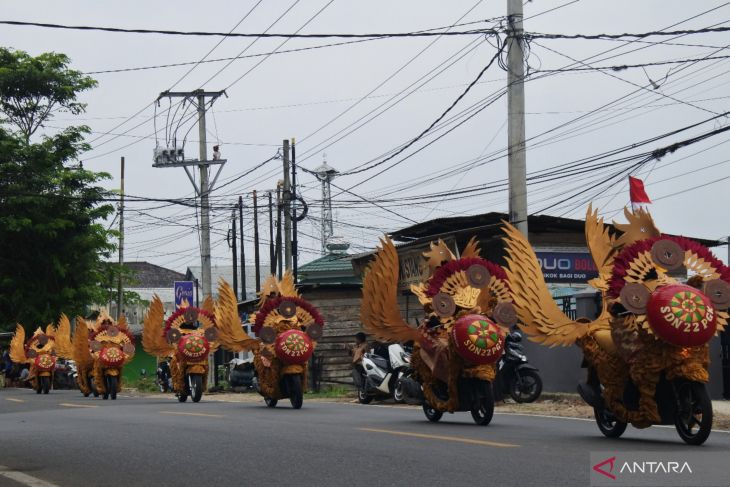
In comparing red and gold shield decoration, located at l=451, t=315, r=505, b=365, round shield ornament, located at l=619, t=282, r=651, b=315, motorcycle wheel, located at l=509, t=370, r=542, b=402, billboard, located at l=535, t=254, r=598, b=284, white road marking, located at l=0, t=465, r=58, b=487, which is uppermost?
billboard, located at l=535, t=254, r=598, b=284

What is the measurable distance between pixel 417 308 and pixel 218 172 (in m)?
8.94

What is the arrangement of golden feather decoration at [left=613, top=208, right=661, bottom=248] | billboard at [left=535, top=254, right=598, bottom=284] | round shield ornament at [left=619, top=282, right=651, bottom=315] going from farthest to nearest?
1. billboard at [left=535, top=254, right=598, bottom=284]
2. golden feather decoration at [left=613, top=208, right=661, bottom=248]
3. round shield ornament at [left=619, top=282, right=651, bottom=315]

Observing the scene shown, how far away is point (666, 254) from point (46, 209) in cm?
3905

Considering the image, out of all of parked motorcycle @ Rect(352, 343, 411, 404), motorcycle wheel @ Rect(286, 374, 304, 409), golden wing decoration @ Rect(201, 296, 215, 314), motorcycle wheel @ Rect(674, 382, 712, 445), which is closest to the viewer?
motorcycle wheel @ Rect(674, 382, 712, 445)

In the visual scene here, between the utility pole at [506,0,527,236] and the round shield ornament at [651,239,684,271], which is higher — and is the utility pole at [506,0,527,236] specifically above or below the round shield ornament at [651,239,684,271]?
above

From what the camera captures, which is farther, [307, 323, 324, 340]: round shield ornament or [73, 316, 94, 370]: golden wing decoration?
[73, 316, 94, 370]: golden wing decoration

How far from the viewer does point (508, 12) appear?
23406 millimetres

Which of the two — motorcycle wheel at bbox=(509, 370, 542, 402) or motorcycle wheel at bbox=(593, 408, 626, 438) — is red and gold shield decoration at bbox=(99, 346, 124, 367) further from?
motorcycle wheel at bbox=(593, 408, 626, 438)

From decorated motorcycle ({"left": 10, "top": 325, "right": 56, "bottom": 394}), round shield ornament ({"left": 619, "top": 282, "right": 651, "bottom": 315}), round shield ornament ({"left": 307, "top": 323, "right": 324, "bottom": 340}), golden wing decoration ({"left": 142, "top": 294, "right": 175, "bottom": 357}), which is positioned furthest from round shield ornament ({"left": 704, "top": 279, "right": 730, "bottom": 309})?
decorated motorcycle ({"left": 10, "top": 325, "right": 56, "bottom": 394})

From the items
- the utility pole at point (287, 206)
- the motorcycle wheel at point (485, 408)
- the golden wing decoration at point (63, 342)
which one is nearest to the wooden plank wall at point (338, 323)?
the utility pole at point (287, 206)

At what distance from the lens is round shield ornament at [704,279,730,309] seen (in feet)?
39.9

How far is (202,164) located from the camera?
128 ft

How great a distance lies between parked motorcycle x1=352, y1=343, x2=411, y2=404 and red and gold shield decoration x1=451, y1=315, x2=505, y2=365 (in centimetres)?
843

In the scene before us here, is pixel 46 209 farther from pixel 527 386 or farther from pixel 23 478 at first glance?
pixel 23 478
